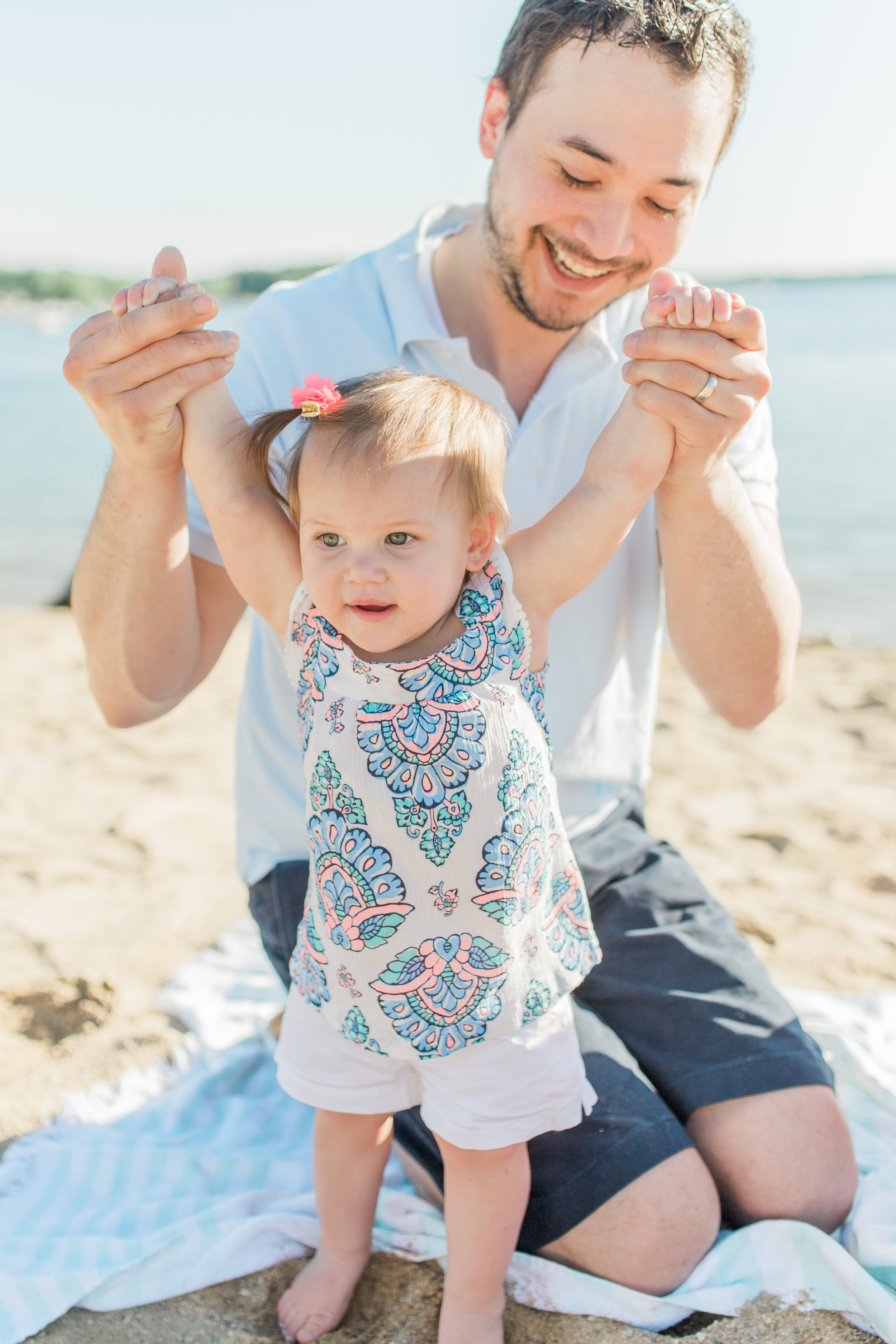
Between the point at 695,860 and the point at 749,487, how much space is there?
1.65 meters

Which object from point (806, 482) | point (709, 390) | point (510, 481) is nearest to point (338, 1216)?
point (510, 481)

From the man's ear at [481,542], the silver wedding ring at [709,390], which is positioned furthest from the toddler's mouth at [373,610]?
the silver wedding ring at [709,390]

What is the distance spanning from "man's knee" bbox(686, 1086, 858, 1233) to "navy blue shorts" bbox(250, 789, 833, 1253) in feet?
0.10

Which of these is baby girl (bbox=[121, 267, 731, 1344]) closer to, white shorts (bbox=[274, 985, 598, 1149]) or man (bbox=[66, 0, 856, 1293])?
white shorts (bbox=[274, 985, 598, 1149])

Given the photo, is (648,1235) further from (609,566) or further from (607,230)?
(607,230)

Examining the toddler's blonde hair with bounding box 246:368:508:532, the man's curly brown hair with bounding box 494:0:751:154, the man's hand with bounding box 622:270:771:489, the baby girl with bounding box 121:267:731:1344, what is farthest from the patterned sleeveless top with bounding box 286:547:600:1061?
the man's curly brown hair with bounding box 494:0:751:154

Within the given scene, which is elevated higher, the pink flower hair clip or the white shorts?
the pink flower hair clip

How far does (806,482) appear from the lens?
10.9m

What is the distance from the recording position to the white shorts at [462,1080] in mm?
1585

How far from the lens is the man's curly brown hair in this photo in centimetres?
188

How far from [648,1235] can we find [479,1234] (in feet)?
1.15

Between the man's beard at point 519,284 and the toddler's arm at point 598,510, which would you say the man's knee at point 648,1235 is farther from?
the man's beard at point 519,284

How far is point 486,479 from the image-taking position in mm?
1536

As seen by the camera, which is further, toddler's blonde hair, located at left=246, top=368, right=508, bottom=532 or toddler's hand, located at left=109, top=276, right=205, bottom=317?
toddler's hand, located at left=109, top=276, right=205, bottom=317
